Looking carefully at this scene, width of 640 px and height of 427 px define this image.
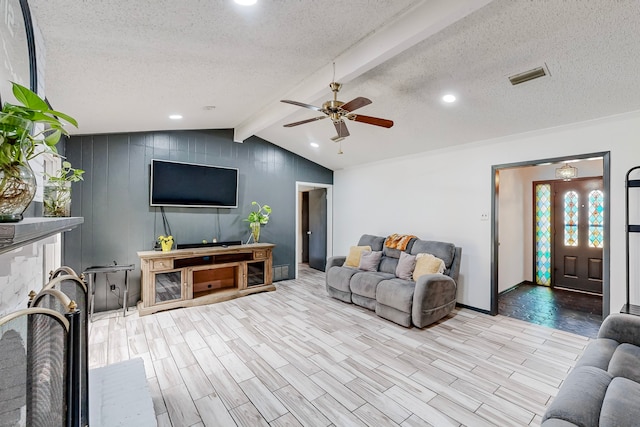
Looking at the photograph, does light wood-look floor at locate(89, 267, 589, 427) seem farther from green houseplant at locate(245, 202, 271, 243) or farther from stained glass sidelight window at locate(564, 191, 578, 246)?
stained glass sidelight window at locate(564, 191, 578, 246)

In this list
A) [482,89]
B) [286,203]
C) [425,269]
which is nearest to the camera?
[482,89]

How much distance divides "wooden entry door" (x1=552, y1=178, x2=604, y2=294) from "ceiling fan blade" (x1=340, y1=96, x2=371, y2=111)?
Result: 4908 mm

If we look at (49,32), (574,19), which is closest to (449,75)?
(574,19)

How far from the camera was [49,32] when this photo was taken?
5.64 feet

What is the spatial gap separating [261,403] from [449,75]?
3.24 metres

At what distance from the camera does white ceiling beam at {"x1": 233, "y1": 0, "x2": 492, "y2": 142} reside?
70.5 inches

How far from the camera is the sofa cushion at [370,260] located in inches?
175

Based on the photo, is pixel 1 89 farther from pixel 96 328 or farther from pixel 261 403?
pixel 96 328

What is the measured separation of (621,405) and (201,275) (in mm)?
4670

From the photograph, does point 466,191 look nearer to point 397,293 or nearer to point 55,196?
point 397,293

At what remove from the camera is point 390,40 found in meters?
2.14

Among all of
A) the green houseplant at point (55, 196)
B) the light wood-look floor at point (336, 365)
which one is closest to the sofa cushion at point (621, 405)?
the light wood-look floor at point (336, 365)

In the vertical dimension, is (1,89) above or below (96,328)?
above

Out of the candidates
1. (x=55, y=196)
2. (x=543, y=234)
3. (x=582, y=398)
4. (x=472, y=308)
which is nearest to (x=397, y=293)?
(x=472, y=308)
